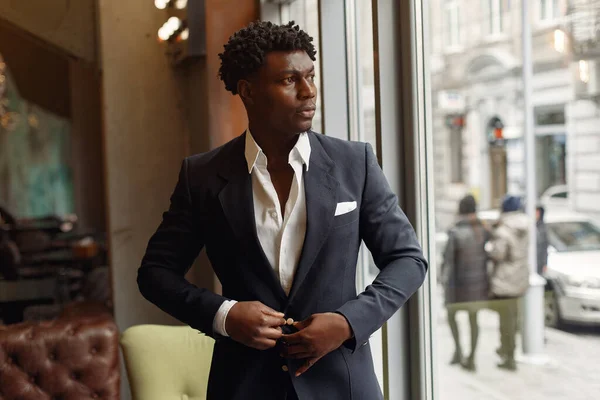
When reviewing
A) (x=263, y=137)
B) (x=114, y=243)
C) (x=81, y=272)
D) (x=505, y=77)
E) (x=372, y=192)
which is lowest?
(x=81, y=272)

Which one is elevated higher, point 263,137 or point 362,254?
point 263,137

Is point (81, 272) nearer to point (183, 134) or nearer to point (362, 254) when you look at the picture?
point (183, 134)

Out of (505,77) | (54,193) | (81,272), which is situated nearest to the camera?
(505,77)

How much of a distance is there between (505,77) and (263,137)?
2530mm

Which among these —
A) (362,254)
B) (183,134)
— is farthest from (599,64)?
(183,134)

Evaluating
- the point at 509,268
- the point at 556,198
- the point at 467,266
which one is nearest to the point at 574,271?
the point at 556,198

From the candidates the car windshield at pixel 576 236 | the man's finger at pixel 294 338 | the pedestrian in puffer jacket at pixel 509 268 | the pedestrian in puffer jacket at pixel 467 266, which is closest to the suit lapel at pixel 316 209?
the man's finger at pixel 294 338

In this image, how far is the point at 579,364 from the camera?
1.98 metres

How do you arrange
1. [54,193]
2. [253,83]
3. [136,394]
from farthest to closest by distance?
1. [54,193]
2. [136,394]
3. [253,83]

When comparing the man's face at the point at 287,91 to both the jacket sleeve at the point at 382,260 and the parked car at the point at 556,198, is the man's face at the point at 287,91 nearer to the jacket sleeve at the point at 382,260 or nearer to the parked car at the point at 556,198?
the jacket sleeve at the point at 382,260

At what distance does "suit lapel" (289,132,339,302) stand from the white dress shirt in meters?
0.02

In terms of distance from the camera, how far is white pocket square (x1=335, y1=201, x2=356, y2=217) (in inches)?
56.6

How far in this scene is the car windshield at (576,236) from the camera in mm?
1785

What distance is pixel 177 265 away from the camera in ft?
5.00
